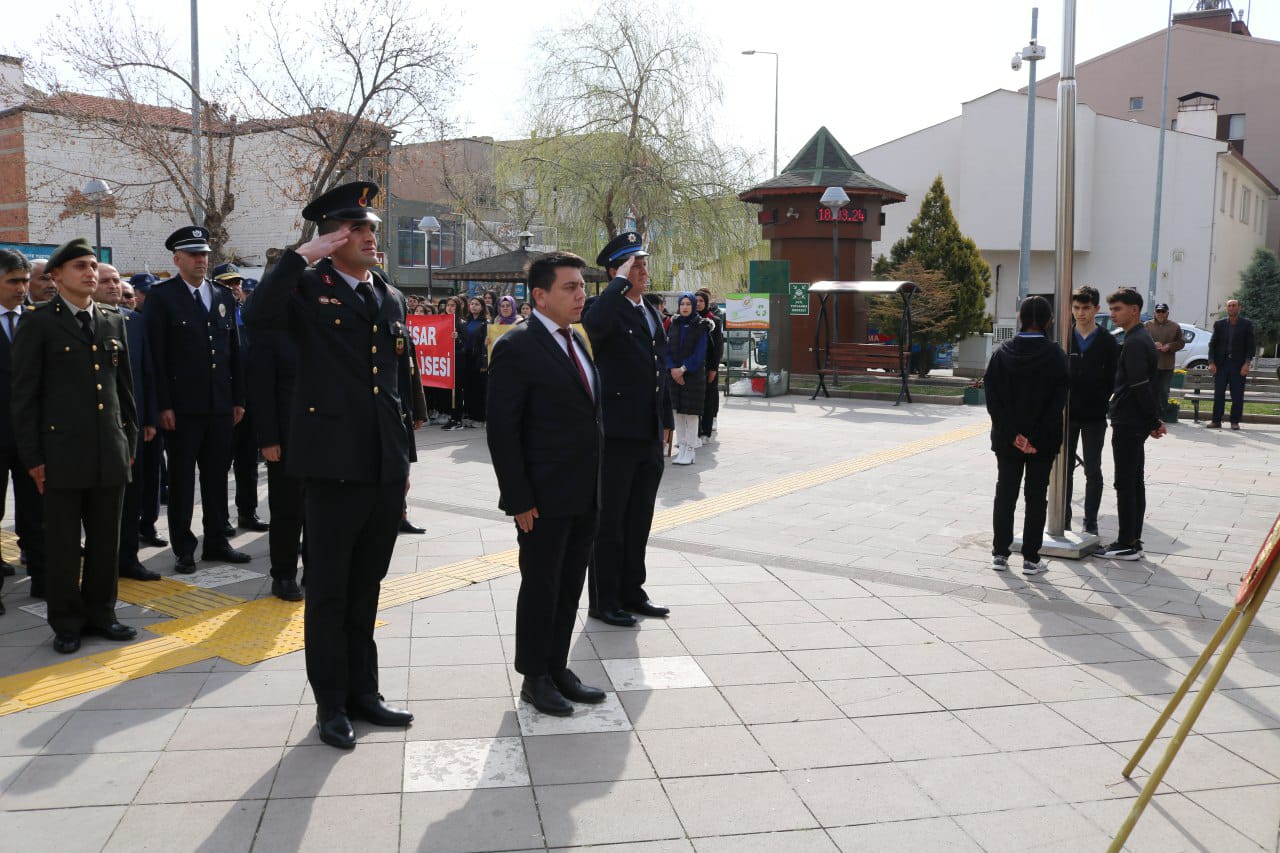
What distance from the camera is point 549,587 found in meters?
4.14

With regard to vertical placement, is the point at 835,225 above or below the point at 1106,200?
below

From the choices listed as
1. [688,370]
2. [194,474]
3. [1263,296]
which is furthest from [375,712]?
[1263,296]

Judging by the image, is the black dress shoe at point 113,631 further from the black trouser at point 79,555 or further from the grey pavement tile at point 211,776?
the grey pavement tile at point 211,776

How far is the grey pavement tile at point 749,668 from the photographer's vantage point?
4.61 m

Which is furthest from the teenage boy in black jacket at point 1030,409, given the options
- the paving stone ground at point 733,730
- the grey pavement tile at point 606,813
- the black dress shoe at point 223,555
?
the black dress shoe at point 223,555

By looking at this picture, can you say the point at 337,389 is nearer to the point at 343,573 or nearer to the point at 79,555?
the point at 343,573

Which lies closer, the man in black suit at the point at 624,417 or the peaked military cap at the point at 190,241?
the man in black suit at the point at 624,417

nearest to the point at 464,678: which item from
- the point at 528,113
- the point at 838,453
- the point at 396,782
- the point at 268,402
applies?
the point at 396,782

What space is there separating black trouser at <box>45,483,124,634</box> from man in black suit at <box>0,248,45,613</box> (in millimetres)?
1031

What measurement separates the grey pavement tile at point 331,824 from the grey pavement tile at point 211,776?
0.18m

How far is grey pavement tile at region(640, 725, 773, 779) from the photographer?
3.69 metres

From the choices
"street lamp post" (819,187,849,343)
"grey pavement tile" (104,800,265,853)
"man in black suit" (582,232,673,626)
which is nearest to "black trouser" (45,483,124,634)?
"grey pavement tile" (104,800,265,853)

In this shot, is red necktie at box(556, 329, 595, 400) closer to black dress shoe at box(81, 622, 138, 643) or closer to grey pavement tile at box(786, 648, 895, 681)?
grey pavement tile at box(786, 648, 895, 681)

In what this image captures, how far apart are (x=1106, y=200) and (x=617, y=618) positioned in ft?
124
